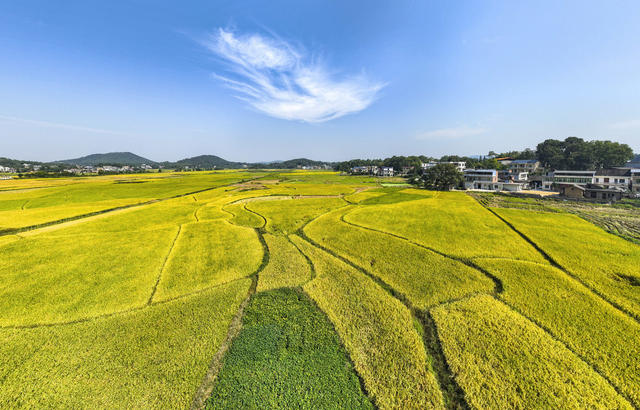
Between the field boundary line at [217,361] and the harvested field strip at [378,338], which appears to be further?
the harvested field strip at [378,338]

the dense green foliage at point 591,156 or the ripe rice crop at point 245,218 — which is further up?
the dense green foliage at point 591,156

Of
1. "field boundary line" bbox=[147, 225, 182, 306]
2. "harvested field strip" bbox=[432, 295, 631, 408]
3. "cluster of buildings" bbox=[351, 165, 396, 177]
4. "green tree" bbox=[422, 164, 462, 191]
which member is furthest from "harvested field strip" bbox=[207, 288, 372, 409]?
"cluster of buildings" bbox=[351, 165, 396, 177]

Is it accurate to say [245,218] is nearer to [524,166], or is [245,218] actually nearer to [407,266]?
[407,266]

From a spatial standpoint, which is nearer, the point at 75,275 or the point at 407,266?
the point at 75,275

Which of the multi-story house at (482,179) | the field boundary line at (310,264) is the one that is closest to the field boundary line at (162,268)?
the field boundary line at (310,264)

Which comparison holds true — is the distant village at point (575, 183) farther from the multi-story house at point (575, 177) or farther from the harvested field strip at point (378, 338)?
the harvested field strip at point (378, 338)

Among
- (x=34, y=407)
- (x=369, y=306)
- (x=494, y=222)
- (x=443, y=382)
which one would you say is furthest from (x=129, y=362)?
(x=494, y=222)

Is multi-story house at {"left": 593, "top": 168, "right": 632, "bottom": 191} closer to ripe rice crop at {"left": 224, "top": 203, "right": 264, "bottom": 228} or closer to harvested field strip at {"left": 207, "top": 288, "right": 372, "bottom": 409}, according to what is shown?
ripe rice crop at {"left": 224, "top": 203, "right": 264, "bottom": 228}

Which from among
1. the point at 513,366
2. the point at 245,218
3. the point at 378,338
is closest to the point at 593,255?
the point at 513,366
